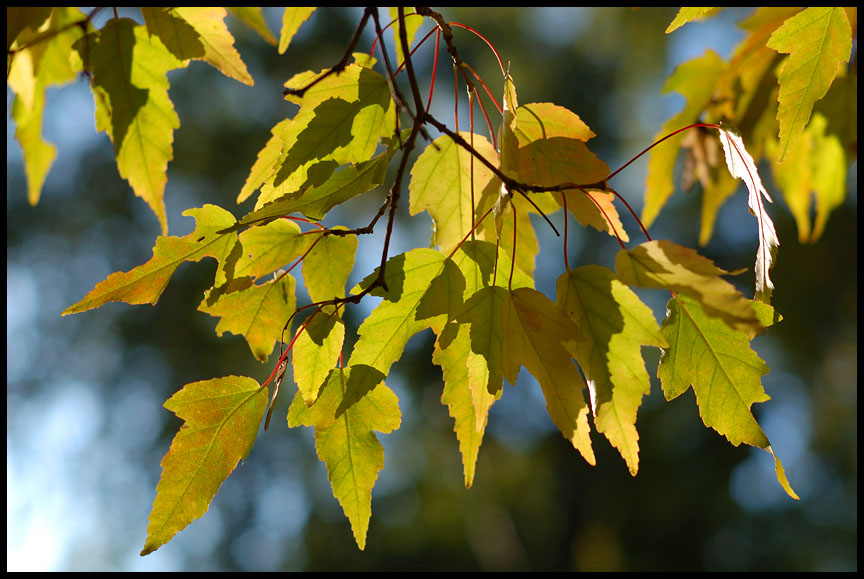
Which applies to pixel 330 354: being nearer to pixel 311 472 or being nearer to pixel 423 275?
pixel 423 275

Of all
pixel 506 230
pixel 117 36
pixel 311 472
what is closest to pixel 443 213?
pixel 506 230

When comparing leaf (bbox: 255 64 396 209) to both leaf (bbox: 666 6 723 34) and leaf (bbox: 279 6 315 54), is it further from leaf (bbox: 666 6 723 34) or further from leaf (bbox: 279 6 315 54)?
leaf (bbox: 666 6 723 34)

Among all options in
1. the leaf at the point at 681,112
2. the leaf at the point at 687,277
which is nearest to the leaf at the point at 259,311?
the leaf at the point at 687,277

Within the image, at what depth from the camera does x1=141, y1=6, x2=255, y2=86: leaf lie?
506 millimetres

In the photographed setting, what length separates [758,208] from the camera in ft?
1.42

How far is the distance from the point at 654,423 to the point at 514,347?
4.83 m

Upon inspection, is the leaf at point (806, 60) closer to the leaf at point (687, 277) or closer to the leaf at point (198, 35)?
the leaf at point (687, 277)

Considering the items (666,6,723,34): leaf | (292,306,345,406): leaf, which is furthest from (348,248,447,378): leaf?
(666,6,723,34): leaf

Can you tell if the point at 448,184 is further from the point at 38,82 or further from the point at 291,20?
the point at 38,82

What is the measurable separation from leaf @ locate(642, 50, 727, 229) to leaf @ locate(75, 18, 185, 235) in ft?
2.13

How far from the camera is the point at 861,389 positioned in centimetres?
329

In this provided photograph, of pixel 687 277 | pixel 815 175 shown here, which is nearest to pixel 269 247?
pixel 687 277

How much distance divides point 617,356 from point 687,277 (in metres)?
0.08
